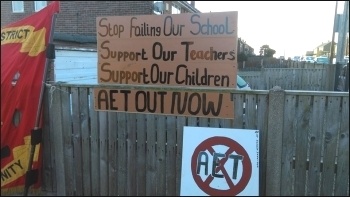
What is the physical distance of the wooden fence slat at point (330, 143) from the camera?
2.93 metres

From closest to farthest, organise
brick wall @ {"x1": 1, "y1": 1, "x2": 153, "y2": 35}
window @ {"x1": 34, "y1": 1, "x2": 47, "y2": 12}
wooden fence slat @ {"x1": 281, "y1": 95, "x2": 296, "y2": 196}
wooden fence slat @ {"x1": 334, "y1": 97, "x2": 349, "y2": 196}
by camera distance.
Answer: wooden fence slat @ {"x1": 334, "y1": 97, "x2": 349, "y2": 196} < wooden fence slat @ {"x1": 281, "y1": 95, "x2": 296, "y2": 196} < brick wall @ {"x1": 1, "y1": 1, "x2": 153, "y2": 35} < window @ {"x1": 34, "y1": 1, "x2": 47, "y2": 12}

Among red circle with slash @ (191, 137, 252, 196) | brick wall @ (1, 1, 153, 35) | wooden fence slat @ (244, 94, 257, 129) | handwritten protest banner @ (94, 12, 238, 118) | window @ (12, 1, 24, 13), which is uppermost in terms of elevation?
window @ (12, 1, 24, 13)

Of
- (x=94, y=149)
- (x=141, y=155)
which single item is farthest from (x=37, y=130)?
(x=141, y=155)

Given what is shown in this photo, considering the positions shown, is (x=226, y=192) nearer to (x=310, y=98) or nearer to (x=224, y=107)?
(x=224, y=107)

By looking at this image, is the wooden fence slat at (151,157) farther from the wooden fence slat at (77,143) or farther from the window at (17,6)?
the window at (17,6)

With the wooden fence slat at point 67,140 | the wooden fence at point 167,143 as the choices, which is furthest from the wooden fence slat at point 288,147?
the wooden fence slat at point 67,140

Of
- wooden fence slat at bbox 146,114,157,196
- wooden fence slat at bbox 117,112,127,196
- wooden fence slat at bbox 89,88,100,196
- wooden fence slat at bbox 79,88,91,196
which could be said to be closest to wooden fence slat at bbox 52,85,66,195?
wooden fence slat at bbox 79,88,91,196

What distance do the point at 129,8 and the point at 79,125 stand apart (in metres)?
9.73

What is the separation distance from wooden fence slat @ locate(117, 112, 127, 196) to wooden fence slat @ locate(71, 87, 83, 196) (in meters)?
0.50

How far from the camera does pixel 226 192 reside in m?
3.23

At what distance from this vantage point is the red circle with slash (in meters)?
3.19

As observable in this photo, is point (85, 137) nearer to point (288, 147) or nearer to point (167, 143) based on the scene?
point (167, 143)

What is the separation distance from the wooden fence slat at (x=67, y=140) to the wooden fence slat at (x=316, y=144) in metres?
2.60

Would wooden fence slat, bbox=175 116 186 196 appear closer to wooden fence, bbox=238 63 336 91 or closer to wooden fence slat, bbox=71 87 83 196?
wooden fence slat, bbox=71 87 83 196
